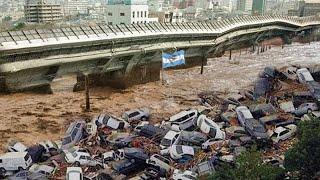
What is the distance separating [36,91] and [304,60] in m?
44.4

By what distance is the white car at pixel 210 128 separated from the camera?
22.0 metres

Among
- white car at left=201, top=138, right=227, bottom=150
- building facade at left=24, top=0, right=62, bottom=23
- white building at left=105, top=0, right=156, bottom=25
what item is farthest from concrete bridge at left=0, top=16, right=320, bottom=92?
building facade at left=24, top=0, right=62, bottom=23

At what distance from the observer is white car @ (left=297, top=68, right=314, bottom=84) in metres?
32.4

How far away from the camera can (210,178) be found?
13.1m

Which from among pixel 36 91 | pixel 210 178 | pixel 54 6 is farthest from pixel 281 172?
pixel 54 6

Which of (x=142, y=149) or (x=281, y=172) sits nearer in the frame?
(x=281, y=172)

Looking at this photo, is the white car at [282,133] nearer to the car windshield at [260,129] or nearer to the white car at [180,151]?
the car windshield at [260,129]

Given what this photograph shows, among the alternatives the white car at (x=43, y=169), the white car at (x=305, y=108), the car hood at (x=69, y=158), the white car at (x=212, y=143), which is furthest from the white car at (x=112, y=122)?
the white car at (x=305, y=108)

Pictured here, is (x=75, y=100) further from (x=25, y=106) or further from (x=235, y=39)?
(x=235, y=39)

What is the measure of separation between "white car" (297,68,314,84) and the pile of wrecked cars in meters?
3.51

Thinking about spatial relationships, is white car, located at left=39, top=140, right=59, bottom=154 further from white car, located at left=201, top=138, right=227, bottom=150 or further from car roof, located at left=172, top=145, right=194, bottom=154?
white car, located at left=201, top=138, right=227, bottom=150

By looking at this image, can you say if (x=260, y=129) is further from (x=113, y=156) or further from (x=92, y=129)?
(x=92, y=129)

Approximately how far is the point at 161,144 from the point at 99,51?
18573mm

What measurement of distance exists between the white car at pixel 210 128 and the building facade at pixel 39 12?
355 feet
